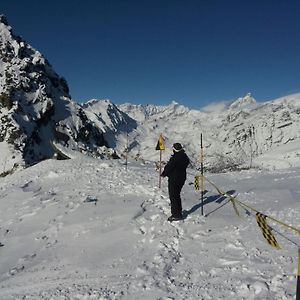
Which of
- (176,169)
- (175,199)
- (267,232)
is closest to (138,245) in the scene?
(175,199)

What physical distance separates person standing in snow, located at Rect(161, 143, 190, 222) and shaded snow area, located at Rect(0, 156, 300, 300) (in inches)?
20.9

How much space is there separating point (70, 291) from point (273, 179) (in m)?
15.6

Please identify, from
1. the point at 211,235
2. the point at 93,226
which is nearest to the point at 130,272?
the point at 211,235

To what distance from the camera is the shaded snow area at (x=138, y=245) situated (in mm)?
8609

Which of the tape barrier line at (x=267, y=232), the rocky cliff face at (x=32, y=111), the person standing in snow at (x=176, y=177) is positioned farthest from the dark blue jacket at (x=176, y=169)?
the rocky cliff face at (x=32, y=111)

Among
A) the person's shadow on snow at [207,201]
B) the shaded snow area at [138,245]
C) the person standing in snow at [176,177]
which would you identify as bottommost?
the shaded snow area at [138,245]

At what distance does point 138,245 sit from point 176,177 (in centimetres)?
299

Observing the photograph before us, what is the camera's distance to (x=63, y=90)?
14288 centimetres

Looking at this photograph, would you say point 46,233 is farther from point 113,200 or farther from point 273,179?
point 273,179

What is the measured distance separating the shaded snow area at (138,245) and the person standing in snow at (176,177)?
1.74 ft

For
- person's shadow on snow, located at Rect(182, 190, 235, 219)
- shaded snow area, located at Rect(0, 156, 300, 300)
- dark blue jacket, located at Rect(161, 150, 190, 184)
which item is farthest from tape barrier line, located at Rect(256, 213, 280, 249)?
dark blue jacket, located at Rect(161, 150, 190, 184)

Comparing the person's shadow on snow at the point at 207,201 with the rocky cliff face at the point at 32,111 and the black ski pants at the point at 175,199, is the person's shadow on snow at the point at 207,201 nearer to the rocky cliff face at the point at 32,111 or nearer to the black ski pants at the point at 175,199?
the black ski pants at the point at 175,199

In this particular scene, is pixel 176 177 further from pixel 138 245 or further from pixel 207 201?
pixel 207 201

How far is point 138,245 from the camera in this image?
36.8 feet
